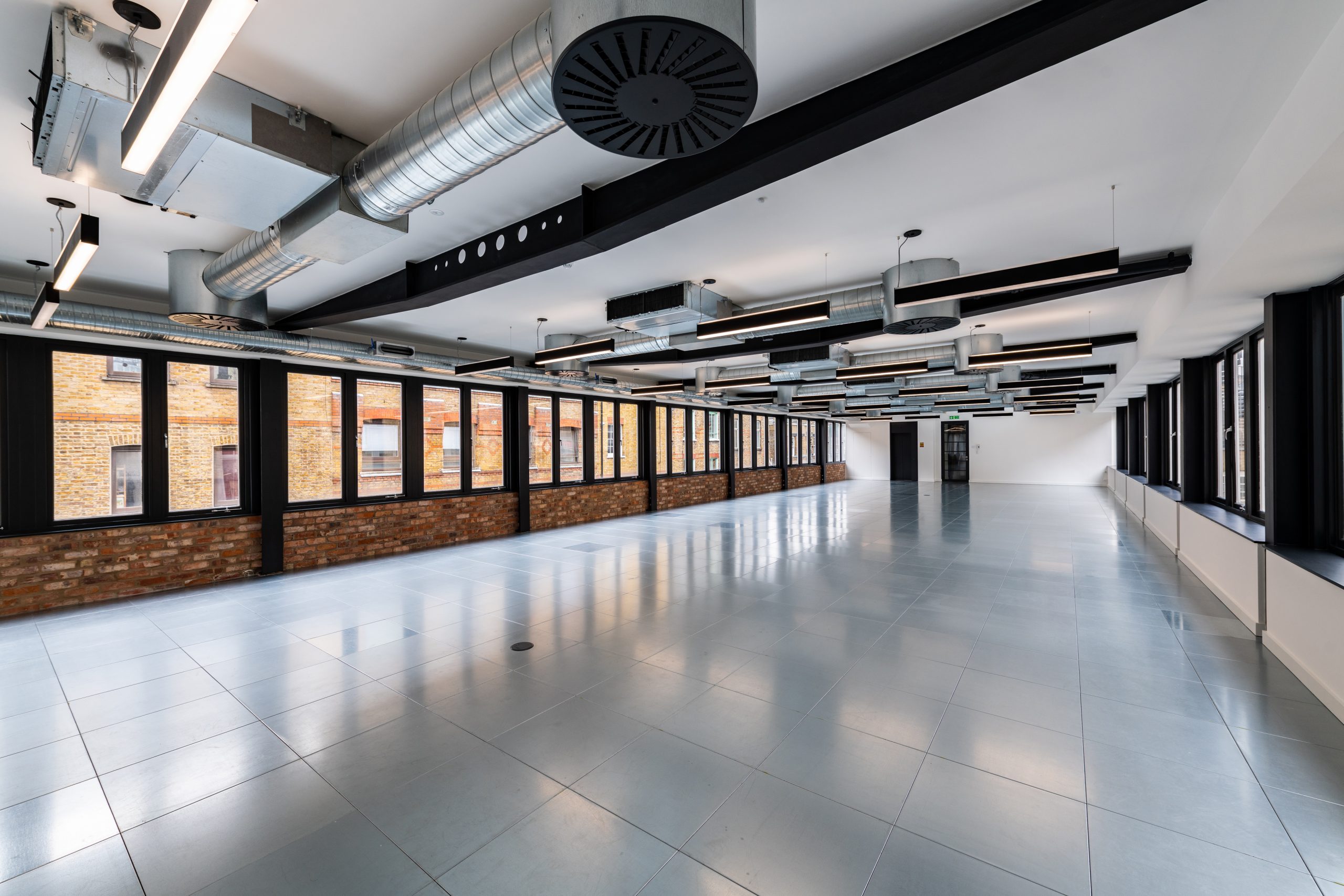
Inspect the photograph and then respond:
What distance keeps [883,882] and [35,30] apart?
14.9 ft

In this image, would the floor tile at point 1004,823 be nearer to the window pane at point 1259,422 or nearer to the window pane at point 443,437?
the window pane at point 1259,422

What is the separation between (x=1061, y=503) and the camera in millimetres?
13898

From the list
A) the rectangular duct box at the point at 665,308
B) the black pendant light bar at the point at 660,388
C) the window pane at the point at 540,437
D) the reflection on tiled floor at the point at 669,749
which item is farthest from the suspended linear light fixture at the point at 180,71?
the black pendant light bar at the point at 660,388

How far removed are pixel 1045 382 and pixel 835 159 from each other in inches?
371

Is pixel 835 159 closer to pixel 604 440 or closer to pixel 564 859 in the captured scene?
pixel 564 859

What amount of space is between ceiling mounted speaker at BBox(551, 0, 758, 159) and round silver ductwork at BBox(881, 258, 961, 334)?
3159 mm

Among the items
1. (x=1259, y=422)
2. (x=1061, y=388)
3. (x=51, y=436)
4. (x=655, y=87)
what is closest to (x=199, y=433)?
(x=51, y=436)

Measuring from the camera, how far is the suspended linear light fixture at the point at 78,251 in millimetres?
2760

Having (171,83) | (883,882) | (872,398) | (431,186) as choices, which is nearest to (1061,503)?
(872,398)

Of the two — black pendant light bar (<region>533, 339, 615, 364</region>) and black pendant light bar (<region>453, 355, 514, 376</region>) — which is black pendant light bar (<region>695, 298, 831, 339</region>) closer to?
black pendant light bar (<region>533, 339, 615, 364</region>)

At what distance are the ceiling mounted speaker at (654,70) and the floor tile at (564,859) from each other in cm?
257

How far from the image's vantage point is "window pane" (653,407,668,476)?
13.7 m

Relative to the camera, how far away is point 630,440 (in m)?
13.1

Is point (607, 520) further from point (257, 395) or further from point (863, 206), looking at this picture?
point (863, 206)
